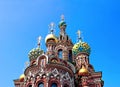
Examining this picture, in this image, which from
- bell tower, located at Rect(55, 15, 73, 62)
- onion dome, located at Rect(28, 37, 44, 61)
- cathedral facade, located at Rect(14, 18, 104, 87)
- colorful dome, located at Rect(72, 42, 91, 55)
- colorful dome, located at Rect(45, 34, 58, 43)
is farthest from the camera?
onion dome, located at Rect(28, 37, 44, 61)

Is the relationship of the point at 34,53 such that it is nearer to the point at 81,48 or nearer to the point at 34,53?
the point at 34,53

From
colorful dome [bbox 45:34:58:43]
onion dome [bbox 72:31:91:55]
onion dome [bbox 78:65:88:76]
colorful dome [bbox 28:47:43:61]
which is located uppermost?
colorful dome [bbox 45:34:58:43]

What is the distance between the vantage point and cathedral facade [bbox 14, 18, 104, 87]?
28.8 metres

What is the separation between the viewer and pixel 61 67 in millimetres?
29453

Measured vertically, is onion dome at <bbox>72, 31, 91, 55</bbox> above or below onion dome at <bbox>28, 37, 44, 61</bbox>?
below

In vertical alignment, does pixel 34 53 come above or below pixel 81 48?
above

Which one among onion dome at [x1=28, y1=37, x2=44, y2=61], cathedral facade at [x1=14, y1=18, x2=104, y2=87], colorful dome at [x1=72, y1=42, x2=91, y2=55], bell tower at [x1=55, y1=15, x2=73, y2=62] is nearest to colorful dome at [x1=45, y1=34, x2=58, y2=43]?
cathedral facade at [x1=14, y1=18, x2=104, y2=87]

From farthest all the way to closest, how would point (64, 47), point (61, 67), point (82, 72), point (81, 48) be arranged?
point (64, 47) < point (81, 48) < point (82, 72) < point (61, 67)

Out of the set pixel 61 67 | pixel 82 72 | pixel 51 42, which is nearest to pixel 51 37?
pixel 51 42

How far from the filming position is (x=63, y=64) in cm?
2977

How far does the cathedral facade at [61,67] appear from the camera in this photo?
28.8 m

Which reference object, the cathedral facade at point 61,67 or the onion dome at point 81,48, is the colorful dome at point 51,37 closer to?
the cathedral facade at point 61,67

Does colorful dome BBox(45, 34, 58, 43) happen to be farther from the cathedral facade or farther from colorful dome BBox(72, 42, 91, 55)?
colorful dome BBox(72, 42, 91, 55)

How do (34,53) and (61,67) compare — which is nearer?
(61,67)
